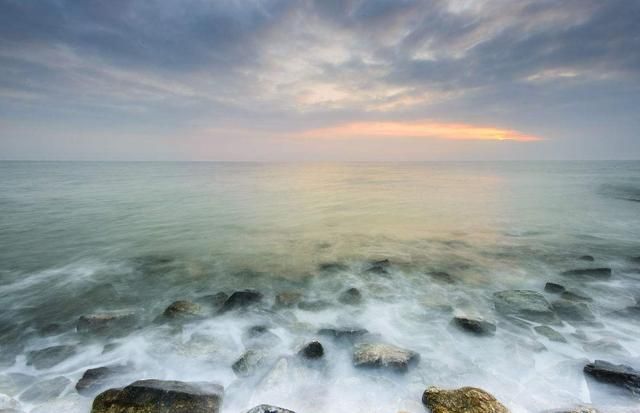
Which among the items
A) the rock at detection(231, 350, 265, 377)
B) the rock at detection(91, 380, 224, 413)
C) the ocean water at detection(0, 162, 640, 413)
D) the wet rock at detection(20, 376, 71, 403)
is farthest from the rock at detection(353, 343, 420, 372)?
the wet rock at detection(20, 376, 71, 403)

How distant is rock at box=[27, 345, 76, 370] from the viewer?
14.4 feet

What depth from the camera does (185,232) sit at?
13.0 metres

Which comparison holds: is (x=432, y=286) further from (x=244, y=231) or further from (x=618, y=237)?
(x=618, y=237)

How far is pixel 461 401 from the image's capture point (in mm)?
3348

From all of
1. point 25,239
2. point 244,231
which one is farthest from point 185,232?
point 25,239

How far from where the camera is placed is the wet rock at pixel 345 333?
16.4ft

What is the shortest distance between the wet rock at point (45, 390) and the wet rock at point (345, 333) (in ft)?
11.3

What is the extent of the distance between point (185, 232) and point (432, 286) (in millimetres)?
10001

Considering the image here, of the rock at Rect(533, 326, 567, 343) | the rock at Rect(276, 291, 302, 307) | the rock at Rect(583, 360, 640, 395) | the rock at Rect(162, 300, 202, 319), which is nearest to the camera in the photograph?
the rock at Rect(583, 360, 640, 395)

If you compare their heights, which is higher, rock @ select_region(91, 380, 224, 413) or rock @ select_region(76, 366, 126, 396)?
rock @ select_region(91, 380, 224, 413)

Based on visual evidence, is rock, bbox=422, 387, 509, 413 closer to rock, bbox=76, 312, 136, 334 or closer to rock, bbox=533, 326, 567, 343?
rock, bbox=533, 326, 567, 343

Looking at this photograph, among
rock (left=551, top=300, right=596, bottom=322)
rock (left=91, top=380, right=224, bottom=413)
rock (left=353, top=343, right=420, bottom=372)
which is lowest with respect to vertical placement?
rock (left=551, top=300, right=596, bottom=322)

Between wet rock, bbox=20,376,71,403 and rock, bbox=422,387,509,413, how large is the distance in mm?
4418

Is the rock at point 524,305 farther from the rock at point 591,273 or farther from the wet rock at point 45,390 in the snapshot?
the wet rock at point 45,390
